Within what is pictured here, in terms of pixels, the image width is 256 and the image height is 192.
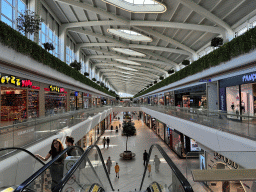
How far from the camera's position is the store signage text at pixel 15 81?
9.12m

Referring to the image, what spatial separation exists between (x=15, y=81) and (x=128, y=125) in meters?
12.5

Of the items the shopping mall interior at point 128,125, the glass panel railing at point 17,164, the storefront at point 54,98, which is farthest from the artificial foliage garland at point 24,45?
the glass panel railing at point 17,164

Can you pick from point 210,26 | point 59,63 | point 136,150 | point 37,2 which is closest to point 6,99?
point 59,63

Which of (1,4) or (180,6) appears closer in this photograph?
(1,4)

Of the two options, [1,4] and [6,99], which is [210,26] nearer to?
[1,4]

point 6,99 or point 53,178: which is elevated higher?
point 6,99

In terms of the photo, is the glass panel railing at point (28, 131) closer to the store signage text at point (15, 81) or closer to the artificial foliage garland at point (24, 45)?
the artificial foliage garland at point (24, 45)

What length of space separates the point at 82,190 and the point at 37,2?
14.5m

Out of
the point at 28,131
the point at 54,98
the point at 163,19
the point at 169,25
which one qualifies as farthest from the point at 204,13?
the point at 54,98

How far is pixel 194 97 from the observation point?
1833cm

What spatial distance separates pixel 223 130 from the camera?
6652 mm

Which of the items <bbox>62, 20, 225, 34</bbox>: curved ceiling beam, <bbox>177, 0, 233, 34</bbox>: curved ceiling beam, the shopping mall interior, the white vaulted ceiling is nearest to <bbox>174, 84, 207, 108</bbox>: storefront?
the shopping mall interior

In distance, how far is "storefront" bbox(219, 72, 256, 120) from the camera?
10283mm

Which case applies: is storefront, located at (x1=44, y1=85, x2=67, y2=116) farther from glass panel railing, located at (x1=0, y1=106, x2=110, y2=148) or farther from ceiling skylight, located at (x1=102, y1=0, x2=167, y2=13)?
ceiling skylight, located at (x1=102, y1=0, x2=167, y2=13)
